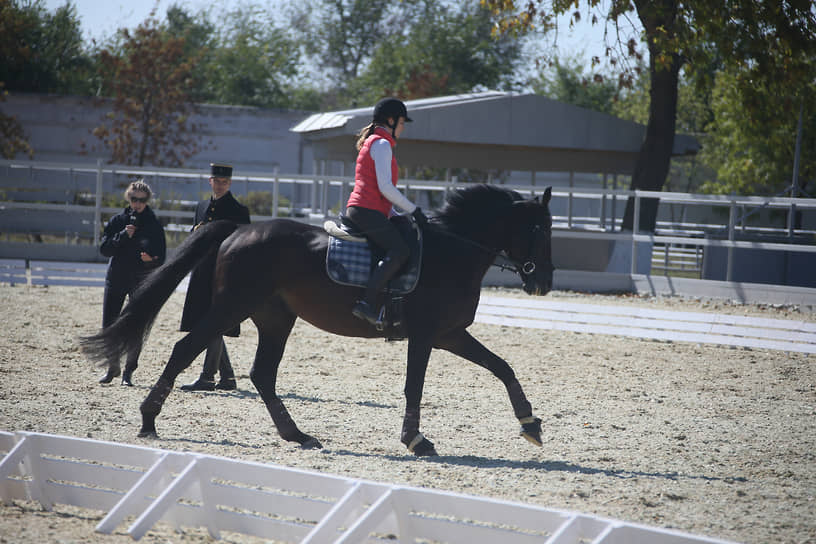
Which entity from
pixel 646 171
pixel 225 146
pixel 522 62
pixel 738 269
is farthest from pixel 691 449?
pixel 522 62

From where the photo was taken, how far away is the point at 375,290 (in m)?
5.88

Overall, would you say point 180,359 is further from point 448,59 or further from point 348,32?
point 348,32

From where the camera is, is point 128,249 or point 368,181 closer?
point 368,181

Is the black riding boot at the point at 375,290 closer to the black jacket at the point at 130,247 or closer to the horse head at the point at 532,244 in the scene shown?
the horse head at the point at 532,244

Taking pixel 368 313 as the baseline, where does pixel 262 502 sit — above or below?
below

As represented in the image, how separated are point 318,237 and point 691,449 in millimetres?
3092

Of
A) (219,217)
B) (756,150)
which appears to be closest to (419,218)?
(219,217)

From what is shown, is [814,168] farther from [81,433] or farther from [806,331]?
[81,433]

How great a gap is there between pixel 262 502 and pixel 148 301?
8.23ft

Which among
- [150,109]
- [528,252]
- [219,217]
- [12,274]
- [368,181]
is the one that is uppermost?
[150,109]

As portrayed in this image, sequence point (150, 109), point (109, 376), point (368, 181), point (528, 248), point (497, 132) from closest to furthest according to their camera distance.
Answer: point (368, 181)
point (528, 248)
point (109, 376)
point (497, 132)
point (150, 109)

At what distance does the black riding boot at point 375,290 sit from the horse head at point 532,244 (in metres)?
0.93

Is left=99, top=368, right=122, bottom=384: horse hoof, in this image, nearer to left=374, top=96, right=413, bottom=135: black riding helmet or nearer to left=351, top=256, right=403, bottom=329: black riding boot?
left=351, top=256, right=403, bottom=329: black riding boot

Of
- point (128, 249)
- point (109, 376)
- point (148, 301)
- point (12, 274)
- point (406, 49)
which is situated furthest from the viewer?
point (406, 49)
